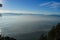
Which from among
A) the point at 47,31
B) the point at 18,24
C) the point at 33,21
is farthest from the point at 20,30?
the point at 47,31

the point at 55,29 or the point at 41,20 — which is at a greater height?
the point at 41,20

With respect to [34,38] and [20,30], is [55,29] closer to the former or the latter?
[34,38]

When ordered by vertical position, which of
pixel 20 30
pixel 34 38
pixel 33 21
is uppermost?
pixel 33 21

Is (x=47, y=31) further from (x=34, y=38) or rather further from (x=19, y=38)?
(x=19, y=38)

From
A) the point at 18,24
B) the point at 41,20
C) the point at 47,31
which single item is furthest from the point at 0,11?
the point at 47,31

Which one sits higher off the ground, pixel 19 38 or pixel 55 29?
pixel 55 29

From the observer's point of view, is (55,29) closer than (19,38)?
Yes
